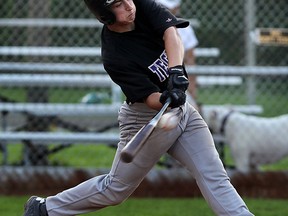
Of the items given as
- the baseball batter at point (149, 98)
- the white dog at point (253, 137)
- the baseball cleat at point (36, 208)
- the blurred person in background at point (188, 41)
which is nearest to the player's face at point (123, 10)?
the baseball batter at point (149, 98)

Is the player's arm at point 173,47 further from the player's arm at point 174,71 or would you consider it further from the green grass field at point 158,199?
the green grass field at point 158,199

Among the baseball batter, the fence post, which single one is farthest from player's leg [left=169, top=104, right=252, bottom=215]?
the fence post

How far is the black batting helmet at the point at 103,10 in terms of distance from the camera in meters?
4.09

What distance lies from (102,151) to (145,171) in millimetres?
5335

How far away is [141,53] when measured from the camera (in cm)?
426

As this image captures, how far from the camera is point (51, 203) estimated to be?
4.55m

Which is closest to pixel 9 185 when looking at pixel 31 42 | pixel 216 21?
pixel 31 42

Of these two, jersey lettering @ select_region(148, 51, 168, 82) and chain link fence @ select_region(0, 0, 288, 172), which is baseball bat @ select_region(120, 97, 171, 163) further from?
chain link fence @ select_region(0, 0, 288, 172)

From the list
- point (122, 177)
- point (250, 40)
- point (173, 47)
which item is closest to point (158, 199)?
point (250, 40)

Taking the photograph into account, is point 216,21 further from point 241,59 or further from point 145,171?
point 145,171

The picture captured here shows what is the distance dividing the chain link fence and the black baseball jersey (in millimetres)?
2843

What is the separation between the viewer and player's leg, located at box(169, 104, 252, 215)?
13.9 feet

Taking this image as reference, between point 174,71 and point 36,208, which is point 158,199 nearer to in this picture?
point 36,208

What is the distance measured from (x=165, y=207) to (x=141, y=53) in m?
2.44
